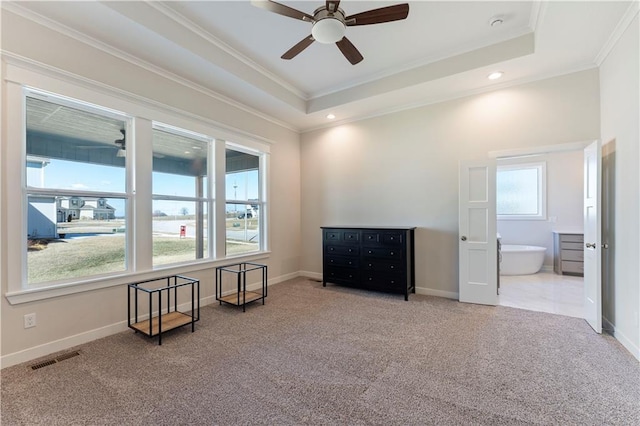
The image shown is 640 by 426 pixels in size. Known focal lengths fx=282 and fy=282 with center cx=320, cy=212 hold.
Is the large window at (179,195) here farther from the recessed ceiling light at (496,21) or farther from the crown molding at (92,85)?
the recessed ceiling light at (496,21)

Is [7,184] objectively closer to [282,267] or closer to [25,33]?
[25,33]

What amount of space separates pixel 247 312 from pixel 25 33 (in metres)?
3.47

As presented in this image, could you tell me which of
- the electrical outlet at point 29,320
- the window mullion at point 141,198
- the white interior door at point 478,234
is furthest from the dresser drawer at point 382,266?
the electrical outlet at point 29,320

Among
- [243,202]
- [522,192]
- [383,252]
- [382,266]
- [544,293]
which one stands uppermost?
[522,192]

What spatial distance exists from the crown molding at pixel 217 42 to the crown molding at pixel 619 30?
12.3 feet

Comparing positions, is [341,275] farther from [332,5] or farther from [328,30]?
[332,5]

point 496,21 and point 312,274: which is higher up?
point 496,21

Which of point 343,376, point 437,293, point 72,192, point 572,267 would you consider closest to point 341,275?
point 437,293

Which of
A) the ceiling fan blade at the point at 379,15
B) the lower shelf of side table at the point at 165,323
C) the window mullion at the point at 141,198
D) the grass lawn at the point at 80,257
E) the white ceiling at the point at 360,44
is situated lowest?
the lower shelf of side table at the point at 165,323

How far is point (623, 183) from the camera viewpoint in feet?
8.89

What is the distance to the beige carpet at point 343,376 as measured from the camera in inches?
69.6

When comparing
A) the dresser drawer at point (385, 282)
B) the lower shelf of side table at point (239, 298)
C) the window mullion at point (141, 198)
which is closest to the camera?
the window mullion at point (141, 198)

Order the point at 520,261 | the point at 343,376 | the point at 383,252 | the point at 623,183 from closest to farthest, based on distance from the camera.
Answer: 1. the point at 343,376
2. the point at 623,183
3. the point at 383,252
4. the point at 520,261

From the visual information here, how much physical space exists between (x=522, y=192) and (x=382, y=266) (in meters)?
4.57
